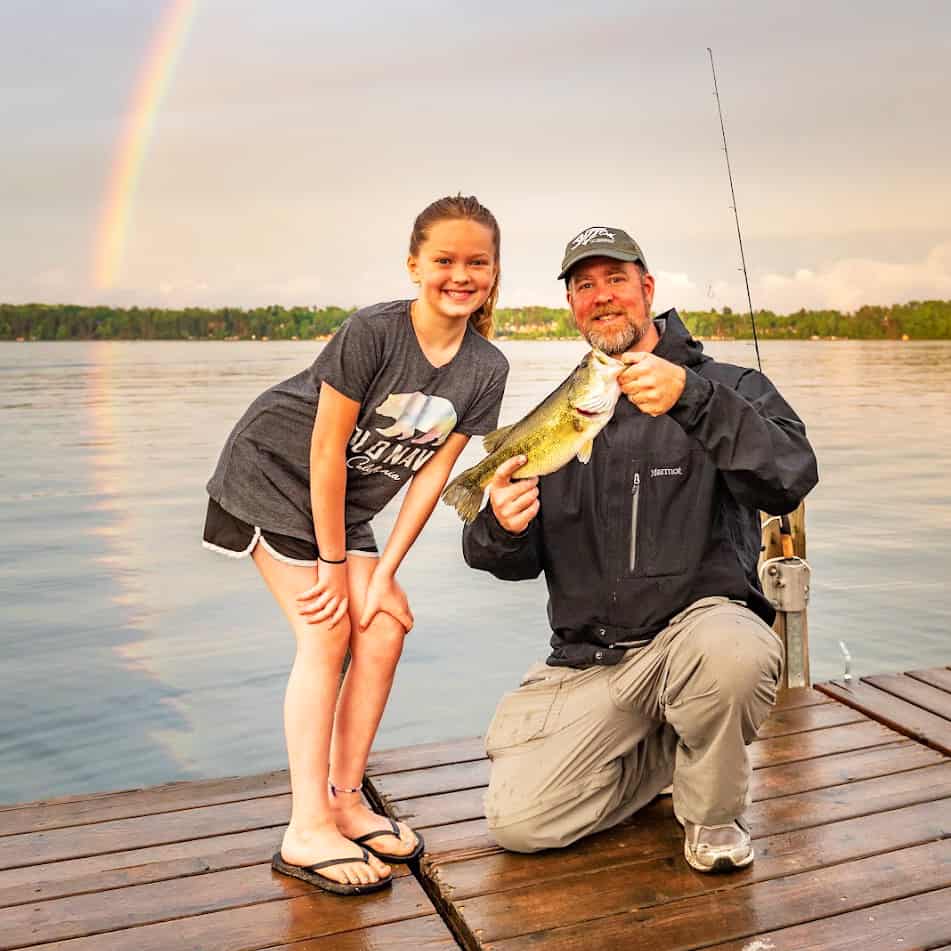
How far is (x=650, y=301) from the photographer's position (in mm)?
3438

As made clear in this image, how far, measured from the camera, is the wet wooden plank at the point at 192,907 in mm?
2674

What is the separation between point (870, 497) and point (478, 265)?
12828 mm

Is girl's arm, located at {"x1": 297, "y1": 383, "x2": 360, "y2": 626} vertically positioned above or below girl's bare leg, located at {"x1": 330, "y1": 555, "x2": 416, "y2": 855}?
above

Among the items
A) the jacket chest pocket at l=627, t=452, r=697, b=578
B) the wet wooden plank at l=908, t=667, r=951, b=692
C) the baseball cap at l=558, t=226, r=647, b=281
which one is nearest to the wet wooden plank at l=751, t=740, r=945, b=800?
the wet wooden plank at l=908, t=667, r=951, b=692

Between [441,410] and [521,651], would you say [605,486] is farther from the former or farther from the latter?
[521,651]

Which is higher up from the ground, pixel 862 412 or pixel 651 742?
pixel 651 742

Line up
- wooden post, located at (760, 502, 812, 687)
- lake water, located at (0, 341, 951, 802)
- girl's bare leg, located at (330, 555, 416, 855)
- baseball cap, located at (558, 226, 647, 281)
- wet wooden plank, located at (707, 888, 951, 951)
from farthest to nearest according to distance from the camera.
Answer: lake water, located at (0, 341, 951, 802) < wooden post, located at (760, 502, 812, 687) < baseball cap, located at (558, 226, 647, 281) < girl's bare leg, located at (330, 555, 416, 855) < wet wooden plank, located at (707, 888, 951, 951)

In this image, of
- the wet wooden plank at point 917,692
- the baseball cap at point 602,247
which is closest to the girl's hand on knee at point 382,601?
the baseball cap at point 602,247

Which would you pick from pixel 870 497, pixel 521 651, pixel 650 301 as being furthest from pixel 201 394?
Result: pixel 650 301

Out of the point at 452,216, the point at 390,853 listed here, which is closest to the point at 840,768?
the point at 390,853

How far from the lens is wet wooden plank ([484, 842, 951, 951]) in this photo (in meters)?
2.57

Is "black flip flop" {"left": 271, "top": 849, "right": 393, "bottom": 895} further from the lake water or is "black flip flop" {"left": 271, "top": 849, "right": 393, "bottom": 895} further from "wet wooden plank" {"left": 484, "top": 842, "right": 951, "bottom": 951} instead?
the lake water

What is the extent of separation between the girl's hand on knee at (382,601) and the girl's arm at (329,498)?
0.07m

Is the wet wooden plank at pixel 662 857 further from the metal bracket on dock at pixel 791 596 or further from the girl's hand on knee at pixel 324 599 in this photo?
the metal bracket on dock at pixel 791 596
